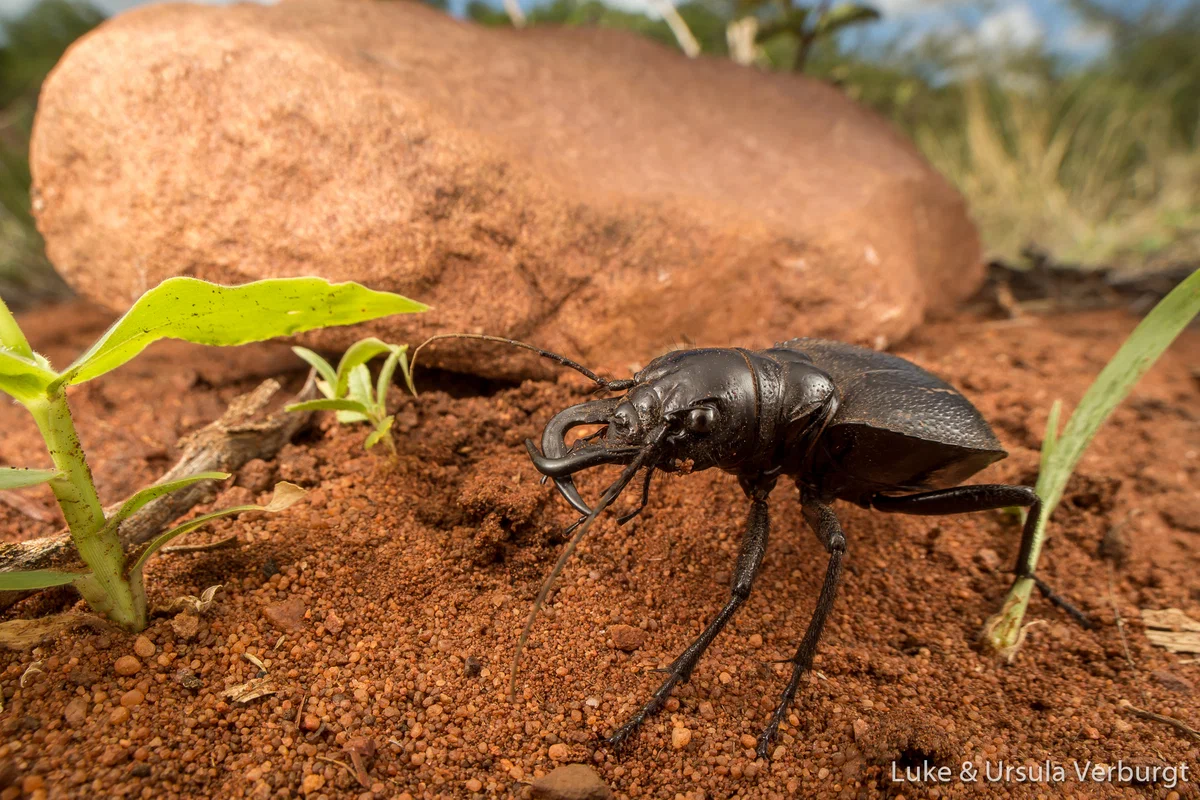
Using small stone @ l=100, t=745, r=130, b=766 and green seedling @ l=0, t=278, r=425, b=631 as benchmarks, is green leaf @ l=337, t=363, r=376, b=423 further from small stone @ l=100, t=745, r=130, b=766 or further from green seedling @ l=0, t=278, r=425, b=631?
small stone @ l=100, t=745, r=130, b=766

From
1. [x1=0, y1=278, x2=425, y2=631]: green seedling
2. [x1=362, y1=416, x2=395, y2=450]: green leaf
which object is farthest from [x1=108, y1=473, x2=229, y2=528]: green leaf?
[x1=362, y1=416, x2=395, y2=450]: green leaf

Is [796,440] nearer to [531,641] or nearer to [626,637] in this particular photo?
[626,637]

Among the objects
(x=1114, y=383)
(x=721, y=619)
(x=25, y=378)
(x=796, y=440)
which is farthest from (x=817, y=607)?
(x=25, y=378)

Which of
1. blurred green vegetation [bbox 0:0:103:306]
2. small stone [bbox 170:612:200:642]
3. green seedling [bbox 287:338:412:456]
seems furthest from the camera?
blurred green vegetation [bbox 0:0:103:306]

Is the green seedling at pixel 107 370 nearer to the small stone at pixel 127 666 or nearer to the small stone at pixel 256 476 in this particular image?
the small stone at pixel 127 666

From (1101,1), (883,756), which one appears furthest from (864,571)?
(1101,1)

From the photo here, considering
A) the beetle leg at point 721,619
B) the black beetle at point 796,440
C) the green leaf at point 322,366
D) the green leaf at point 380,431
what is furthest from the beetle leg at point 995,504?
the green leaf at point 322,366
